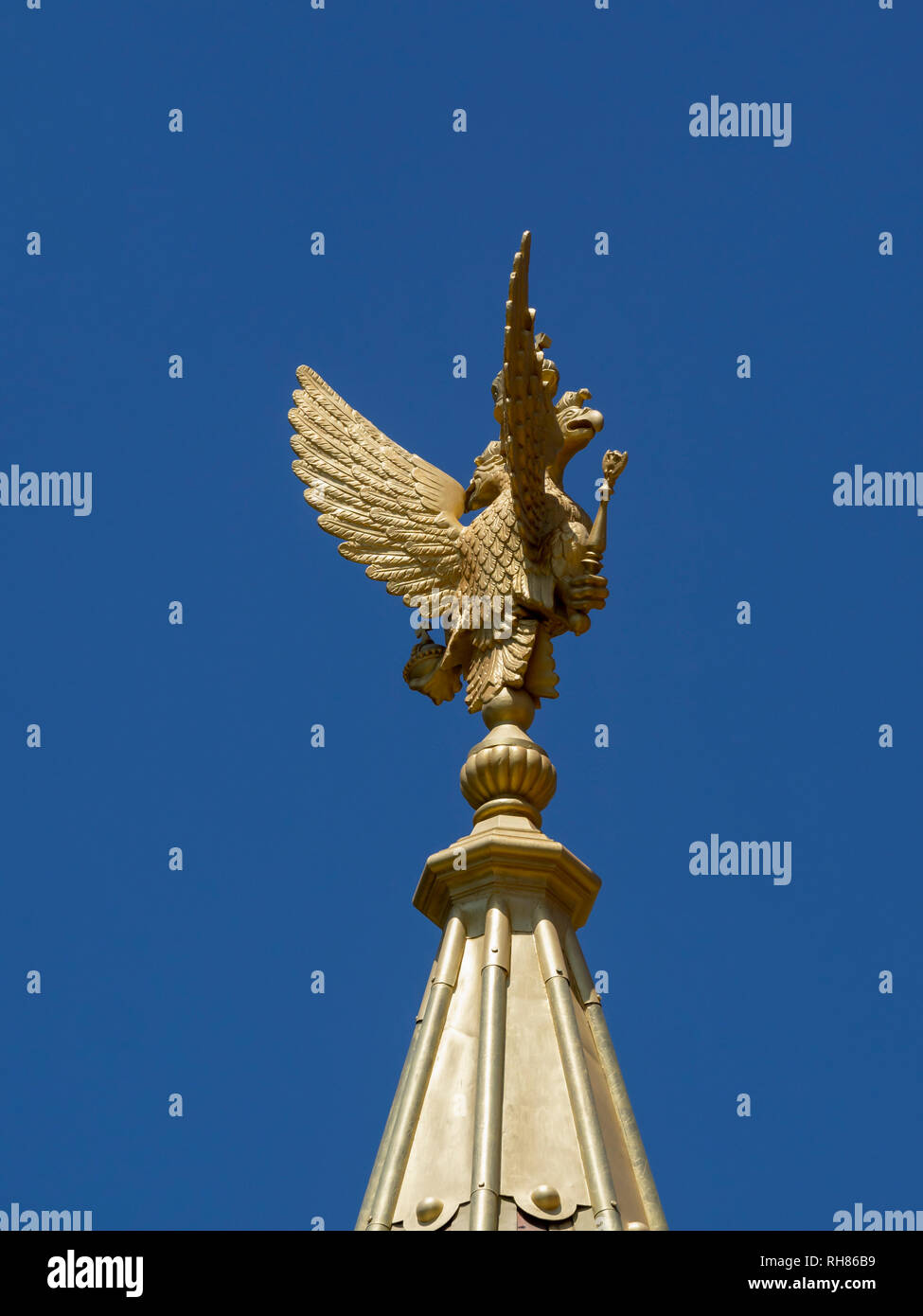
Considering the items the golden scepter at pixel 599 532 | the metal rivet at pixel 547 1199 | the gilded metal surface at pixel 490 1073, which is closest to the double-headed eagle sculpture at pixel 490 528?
the golden scepter at pixel 599 532

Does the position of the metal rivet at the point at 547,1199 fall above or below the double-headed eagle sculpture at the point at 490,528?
below

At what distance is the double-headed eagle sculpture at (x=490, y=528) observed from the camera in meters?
18.4

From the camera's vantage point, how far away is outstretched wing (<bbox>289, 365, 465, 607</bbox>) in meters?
19.2

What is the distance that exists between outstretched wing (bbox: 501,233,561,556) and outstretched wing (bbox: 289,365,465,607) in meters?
0.78

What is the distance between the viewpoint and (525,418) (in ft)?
59.5

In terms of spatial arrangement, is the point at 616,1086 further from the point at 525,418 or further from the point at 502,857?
the point at 525,418

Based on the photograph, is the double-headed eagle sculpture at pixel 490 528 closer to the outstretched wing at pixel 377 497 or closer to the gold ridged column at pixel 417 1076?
the outstretched wing at pixel 377 497

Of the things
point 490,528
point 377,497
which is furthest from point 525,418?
point 377,497

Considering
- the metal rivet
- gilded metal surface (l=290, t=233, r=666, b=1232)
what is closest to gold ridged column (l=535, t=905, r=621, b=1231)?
gilded metal surface (l=290, t=233, r=666, b=1232)

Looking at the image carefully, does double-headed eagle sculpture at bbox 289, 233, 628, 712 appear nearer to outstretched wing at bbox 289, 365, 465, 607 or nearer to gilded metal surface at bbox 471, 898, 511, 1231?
outstretched wing at bbox 289, 365, 465, 607

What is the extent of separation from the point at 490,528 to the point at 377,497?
1.20 meters
